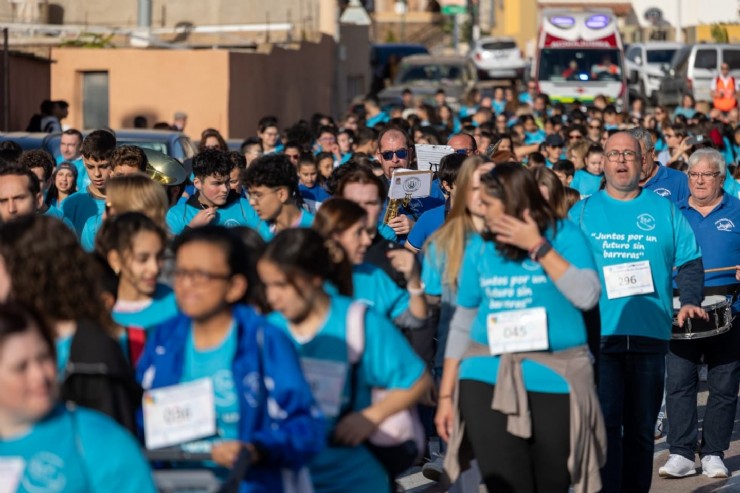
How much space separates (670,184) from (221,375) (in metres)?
6.62

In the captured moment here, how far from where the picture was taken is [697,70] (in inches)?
1645

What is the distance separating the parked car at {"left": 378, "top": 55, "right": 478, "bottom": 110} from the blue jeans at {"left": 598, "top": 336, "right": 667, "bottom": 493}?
108ft

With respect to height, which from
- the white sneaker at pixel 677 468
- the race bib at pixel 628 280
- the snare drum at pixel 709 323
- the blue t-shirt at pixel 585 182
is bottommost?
the white sneaker at pixel 677 468

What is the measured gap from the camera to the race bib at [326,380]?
547 centimetres

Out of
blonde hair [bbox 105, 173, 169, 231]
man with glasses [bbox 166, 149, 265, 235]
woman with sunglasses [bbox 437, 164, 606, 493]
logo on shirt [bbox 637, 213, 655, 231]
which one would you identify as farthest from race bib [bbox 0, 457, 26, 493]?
man with glasses [bbox 166, 149, 265, 235]

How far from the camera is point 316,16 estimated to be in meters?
43.2

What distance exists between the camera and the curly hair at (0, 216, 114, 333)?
501cm

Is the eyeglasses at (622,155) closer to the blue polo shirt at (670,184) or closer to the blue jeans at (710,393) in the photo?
the blue jeans at (710,393)

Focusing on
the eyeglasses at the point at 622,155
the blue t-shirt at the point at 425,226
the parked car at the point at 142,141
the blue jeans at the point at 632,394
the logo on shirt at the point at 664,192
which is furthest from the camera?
the parked car at the point at 142,141

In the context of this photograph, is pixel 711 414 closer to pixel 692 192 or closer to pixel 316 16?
pixel 692 192

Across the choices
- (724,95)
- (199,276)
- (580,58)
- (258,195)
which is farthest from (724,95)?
(199,276)

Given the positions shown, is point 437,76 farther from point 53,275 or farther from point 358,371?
point 53,275

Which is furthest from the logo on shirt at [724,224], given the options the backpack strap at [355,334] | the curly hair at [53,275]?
the curly hair at [53,275]

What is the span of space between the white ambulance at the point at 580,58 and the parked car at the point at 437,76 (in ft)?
7.89
